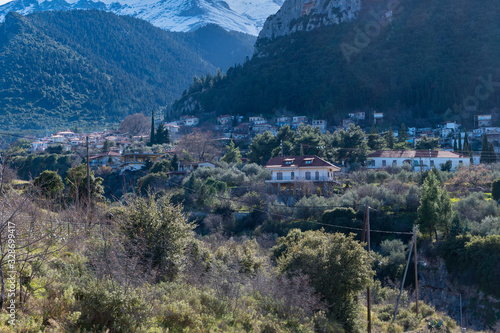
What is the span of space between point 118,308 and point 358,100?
89272 mm

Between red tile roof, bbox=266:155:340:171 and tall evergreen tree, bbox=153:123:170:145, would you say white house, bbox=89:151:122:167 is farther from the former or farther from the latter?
red tile roof, bbox=266:155:340:171

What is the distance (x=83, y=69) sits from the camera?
14875 centimetres

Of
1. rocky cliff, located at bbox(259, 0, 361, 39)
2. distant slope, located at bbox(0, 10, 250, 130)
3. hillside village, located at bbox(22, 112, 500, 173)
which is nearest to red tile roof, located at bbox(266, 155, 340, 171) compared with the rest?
hillside village, located at bbox(22, 112, 500, 173)

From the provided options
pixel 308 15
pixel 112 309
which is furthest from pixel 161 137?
pixel 112 309

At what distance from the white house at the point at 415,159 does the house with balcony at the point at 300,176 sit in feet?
31.8

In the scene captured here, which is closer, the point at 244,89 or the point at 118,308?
the point at 118,308

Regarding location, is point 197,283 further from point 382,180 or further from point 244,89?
point 244,89

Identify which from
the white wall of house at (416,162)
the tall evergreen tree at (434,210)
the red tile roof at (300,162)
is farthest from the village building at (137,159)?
the tall evergreen tree at (434,210)

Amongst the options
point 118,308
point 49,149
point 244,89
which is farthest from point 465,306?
point 244,89

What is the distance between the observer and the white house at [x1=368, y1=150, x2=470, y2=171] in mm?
52844

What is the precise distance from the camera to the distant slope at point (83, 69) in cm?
12600

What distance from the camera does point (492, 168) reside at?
4653cm

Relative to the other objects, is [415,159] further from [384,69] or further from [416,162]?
[384,69]

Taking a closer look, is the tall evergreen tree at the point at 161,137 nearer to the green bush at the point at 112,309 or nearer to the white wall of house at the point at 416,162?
the white wall of house at the point at 416,162
